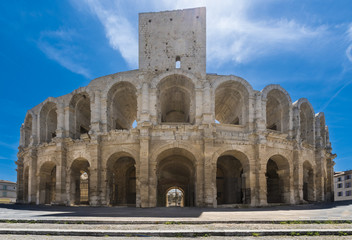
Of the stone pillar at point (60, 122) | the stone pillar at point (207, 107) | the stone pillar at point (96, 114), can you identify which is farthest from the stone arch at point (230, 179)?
the stone pillar at point (60, 122)

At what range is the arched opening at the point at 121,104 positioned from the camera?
61.2ft

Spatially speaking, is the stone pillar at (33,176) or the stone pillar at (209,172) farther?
the stone pillar at (33,176)

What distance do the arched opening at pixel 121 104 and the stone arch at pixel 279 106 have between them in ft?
33.9

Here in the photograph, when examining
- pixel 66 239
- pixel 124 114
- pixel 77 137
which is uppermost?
pixel 124 114

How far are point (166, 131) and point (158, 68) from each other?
5.72 m

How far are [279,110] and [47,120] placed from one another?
63.9ft

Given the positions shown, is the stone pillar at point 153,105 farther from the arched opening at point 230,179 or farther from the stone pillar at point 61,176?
the arched opening at point 230,179

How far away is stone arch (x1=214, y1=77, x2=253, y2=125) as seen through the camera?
58.6 feet

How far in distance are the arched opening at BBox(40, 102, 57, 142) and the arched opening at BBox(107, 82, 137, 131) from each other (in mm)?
5455

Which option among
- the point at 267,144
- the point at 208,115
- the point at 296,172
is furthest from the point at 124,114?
the point at 296,172

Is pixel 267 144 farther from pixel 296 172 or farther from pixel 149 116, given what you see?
pixel 149 116

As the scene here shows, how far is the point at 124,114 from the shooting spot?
75.0 feet

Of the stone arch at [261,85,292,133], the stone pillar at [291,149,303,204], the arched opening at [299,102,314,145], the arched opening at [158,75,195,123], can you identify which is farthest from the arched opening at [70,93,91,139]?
the arched opening at [299,102,314,145]

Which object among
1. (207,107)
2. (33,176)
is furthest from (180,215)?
(33,176)
